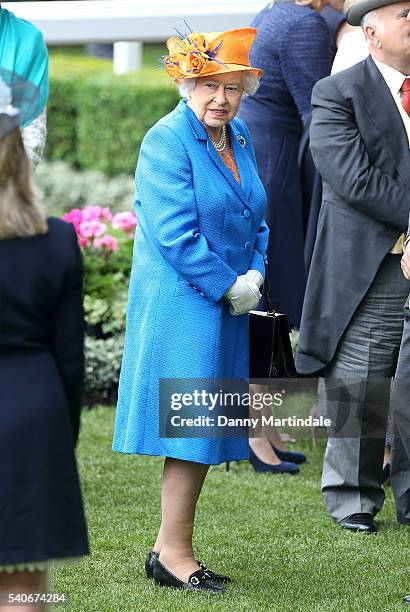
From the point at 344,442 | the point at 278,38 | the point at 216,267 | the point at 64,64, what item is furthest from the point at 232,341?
the point at 64,64

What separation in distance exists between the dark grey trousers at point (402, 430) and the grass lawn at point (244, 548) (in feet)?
0.42

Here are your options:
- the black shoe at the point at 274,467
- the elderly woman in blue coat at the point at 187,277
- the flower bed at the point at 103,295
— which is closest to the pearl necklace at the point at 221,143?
the elderly woman in blue coat at the point at 187,277

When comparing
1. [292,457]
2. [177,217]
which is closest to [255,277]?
[177,217]

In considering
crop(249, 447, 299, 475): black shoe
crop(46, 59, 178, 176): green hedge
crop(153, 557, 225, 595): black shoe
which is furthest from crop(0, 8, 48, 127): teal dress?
crop(46, 59, 178, 176): green hedge

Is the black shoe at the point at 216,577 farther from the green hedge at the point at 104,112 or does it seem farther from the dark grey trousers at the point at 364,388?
the green hedge at the point at 104,112

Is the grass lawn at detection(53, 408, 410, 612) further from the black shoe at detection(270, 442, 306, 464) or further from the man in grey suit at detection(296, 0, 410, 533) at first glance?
the man in grey suit at detection(296, 0, 410, 533)

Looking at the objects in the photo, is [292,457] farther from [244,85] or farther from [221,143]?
Answer: [244,85]

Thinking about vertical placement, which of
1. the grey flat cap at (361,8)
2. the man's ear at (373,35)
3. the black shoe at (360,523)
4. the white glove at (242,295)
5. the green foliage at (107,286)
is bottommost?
the black shoe at (360,523)

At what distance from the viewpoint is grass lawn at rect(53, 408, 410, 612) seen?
14.3 feet

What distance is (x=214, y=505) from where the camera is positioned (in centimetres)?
565

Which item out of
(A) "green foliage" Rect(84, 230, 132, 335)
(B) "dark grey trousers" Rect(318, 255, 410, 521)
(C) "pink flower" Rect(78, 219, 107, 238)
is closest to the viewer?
(B) "dark grey trousers" Rect(318, 255, 410, 521)

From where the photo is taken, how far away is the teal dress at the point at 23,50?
4.84m

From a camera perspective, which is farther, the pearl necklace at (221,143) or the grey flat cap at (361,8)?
the grey flat cap at (361,8)

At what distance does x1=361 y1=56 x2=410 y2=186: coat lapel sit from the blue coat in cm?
91
